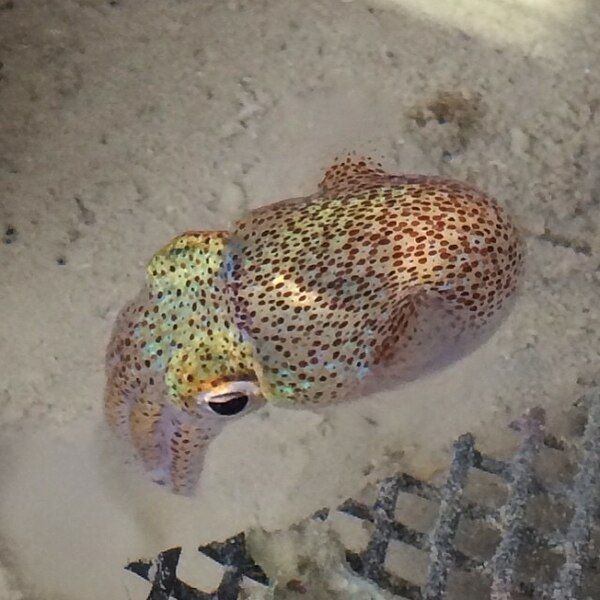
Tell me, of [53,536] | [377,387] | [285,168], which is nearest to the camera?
[377,387]

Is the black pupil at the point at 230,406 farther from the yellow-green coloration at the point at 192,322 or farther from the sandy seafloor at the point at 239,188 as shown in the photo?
the sandy seafloor at the point at 239,188

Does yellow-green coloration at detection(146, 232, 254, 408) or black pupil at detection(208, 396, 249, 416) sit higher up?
yellow-green coloration at detection(146, 232, 254, 408)

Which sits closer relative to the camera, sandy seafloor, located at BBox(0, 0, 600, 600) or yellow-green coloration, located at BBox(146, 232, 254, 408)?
yellow-green coloration, located at BBox(146, 232, 254, 408)

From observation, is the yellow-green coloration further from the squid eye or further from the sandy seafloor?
the sandy seafloor

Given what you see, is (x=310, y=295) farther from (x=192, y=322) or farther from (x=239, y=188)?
(x=239, y=188)

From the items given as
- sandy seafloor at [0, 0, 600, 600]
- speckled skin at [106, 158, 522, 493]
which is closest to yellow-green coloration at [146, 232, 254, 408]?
speckled skin at [106, 158, 522, 493]

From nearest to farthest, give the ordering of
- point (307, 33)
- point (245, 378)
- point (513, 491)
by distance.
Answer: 1. point (245, 378)
2. point (513, 491)
3. point (307, 33)

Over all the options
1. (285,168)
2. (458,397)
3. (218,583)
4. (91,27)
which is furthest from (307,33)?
(218,583)

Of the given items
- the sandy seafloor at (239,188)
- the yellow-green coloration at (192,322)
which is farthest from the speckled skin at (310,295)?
the sandy seafloor at (239,188)

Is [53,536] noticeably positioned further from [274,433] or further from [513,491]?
[513,491]
